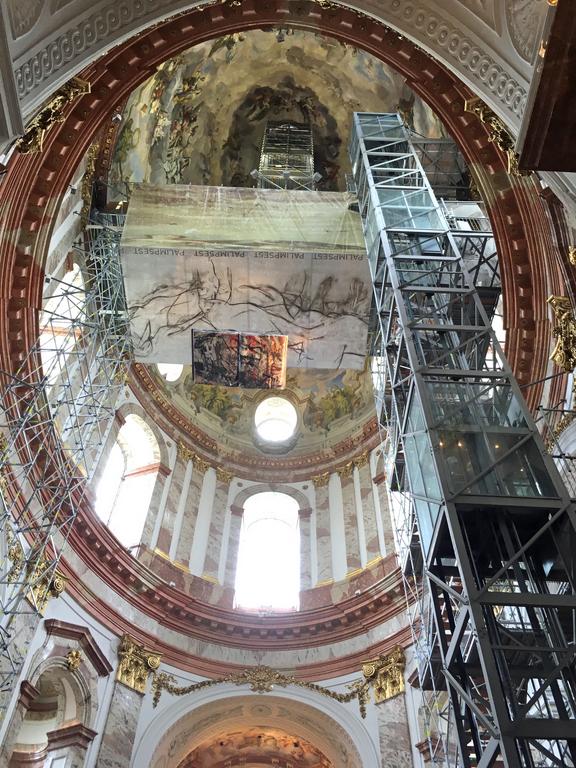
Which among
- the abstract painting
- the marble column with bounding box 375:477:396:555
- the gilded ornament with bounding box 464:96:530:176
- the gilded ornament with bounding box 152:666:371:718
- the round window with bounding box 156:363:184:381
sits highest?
the round window with bounding box 156:363:184:381

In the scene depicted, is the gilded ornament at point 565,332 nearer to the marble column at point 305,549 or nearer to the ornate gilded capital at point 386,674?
the ornate gilded capital at point 386,674

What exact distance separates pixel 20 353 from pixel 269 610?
942 cm

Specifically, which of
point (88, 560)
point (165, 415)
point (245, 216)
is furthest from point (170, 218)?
point (88, 560)

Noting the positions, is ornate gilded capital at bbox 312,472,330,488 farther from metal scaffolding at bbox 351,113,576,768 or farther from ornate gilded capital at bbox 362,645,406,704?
metal scaffolding at bbox 351,113,576,768

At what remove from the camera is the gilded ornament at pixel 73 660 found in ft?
37.7

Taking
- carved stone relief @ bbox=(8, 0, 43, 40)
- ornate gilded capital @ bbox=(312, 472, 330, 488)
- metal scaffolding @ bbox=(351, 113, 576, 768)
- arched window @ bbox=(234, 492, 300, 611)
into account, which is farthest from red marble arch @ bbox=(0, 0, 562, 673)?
ornate gilded capital @ bbox=(312, 472, 330, 488)

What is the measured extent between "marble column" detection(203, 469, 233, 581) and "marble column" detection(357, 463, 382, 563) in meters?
4.08

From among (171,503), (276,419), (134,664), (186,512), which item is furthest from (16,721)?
(276,419)

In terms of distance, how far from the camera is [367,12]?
22.2 ft

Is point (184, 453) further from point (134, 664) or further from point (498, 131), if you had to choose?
point (498, 131)

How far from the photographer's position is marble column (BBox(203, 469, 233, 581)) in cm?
1655

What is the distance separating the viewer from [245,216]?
14.3 meters

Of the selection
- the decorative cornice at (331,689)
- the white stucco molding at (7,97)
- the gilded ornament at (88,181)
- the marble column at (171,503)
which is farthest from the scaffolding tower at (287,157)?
the white stucco molding at (7,97)

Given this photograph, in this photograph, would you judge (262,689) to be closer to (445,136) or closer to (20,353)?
(20,353)
